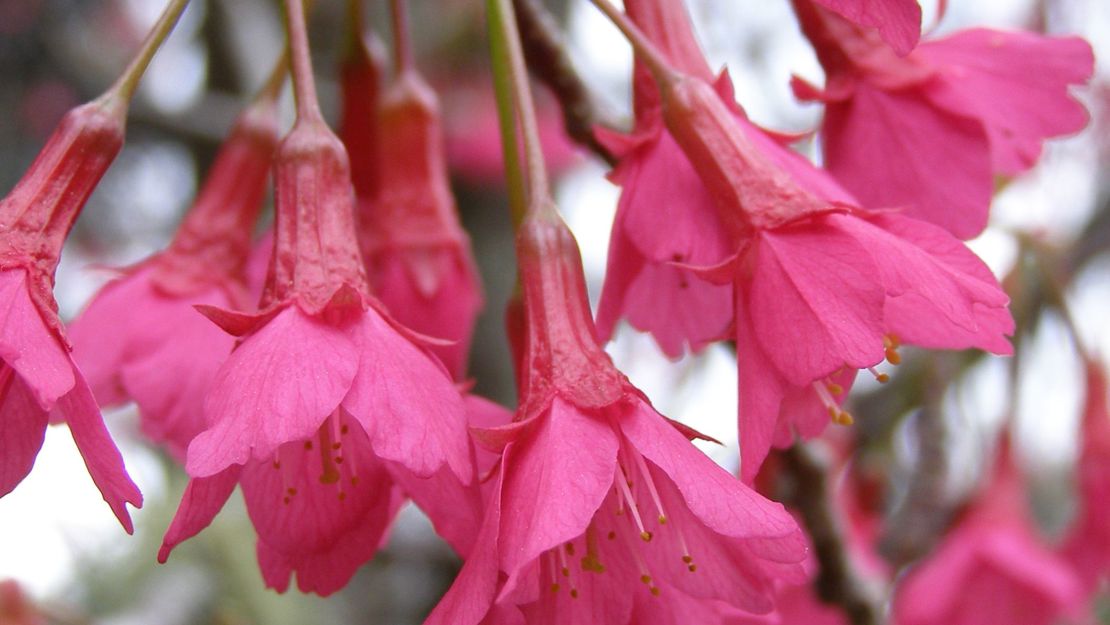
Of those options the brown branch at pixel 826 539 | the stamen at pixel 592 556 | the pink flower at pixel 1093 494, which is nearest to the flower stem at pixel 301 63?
the stamen at pixel 592 556

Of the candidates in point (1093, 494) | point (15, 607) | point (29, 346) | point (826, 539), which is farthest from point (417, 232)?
point (1093, 494)

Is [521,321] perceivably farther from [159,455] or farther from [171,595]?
[159,455]

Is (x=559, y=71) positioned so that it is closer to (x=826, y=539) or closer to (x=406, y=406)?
(x=406, y=406)

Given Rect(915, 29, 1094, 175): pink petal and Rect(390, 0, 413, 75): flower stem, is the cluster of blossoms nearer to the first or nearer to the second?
Rect(915, 29, 1094, 175): pink petal

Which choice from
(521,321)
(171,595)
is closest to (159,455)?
(171,595)

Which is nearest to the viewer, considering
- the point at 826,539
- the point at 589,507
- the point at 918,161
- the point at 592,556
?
the point at 589,507

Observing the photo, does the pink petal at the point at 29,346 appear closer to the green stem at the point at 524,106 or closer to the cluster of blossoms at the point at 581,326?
the cluster of blossoms at the point at 581,326

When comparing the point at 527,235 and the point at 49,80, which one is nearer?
the point at 527,235
